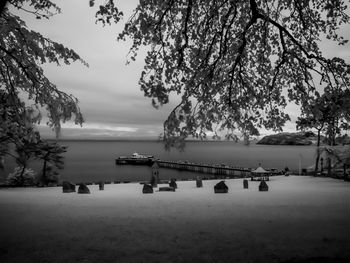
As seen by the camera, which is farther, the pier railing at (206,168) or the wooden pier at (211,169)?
the pier railing at (206,168)

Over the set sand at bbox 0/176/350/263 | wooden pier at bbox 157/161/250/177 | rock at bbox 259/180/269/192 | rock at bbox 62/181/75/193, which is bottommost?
wooden pier at bbox 157/161/250/177

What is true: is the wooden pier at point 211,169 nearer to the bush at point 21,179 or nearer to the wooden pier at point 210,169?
the wooden pier at point 210,169

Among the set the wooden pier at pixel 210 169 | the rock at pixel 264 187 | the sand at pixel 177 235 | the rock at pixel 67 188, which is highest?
the sand at pixel 177 235

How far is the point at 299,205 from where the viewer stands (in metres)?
10.5

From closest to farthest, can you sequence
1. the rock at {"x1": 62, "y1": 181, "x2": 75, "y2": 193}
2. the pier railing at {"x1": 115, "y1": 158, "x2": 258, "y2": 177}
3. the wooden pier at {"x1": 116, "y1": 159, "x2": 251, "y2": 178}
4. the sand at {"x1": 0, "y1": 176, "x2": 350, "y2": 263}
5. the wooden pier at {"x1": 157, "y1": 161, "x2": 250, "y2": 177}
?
the sand at {"x1": 0, "y1": 176, "x2": 350, "y2": 263} → the rock at {"x1": 62, "y1": 181, "x2": 75, "y2": 193} → the wooden pier at {"x1": 116, "y1": 159, "x2": 251, "y2": 178} → the pier railing at {"x1": 115, "y1": 158, "x2": 258, "y2": 177} → the wooden pier at {"x1": 157, "y1": 161, "x2": 250, "y2": 177}

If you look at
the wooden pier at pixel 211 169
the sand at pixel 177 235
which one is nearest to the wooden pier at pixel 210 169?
the wooden pier at pixel 211 169

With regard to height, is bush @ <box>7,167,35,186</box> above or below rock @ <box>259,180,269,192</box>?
below

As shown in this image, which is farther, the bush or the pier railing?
the pier railing

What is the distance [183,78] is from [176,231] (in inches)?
157

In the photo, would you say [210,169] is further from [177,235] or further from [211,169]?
[177,235]

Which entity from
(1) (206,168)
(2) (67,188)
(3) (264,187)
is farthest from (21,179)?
(1) (206,168)

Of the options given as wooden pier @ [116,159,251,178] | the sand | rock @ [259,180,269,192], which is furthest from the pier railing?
the sand

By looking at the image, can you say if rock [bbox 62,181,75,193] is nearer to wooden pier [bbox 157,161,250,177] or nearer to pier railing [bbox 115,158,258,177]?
pier railing [bbox 115,158,258,177]

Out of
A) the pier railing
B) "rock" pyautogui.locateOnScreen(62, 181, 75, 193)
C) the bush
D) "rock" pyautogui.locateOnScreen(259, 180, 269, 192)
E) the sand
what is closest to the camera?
the sand
